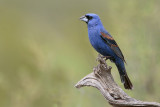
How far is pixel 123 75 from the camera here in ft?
23.6

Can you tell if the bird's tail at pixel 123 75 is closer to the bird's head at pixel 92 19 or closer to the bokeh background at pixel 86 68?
the bokeh background at pixel 86 68

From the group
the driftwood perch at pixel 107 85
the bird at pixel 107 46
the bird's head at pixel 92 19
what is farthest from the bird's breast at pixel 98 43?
the driftwood perch at pixel 107 85

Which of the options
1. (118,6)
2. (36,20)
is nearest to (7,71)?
(118,6)

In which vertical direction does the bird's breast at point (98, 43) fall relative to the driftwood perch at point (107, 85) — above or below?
above

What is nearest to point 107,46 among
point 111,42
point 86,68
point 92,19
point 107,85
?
point 111,42

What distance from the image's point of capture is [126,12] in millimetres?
7895

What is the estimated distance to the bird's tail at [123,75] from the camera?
7129 millimetres

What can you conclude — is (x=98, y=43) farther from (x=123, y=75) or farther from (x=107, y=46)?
(x=123, y=75)

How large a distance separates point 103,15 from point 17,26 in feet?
6.49

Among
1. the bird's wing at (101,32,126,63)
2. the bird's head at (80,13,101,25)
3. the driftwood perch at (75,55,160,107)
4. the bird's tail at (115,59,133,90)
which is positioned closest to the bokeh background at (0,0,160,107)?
the bird's tail at (115,59,133,90)

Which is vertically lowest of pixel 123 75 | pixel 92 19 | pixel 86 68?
pixel 123 75

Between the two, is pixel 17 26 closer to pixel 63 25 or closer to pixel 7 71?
pixel 63 25

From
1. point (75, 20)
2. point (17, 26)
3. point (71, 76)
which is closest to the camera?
point (71, 76)

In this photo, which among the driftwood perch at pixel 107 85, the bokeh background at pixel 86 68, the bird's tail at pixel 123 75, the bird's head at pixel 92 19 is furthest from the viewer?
the bokeh background at pixel 86 68
